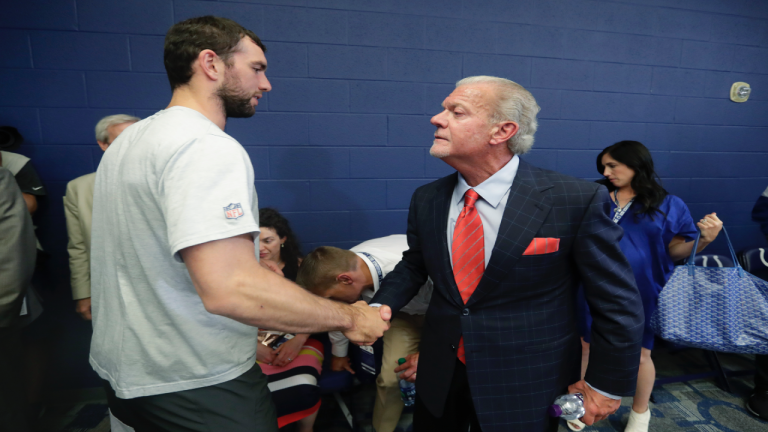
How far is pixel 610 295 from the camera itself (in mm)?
1106

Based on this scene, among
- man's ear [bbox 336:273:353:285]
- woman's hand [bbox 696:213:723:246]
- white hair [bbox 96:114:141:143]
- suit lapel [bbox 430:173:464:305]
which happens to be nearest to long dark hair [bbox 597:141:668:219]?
woman's hand [bbox 696:213:723:246]

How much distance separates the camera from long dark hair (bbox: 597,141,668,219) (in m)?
2.06

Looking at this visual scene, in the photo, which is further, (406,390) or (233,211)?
(406,390)

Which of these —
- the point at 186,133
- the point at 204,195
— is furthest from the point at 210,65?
the point at 204,195

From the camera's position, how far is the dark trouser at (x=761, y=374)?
86.1 inches

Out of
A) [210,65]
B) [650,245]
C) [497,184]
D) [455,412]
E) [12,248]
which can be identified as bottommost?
[455,412]

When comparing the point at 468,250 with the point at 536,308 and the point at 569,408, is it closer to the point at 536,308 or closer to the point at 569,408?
the point at 536,308

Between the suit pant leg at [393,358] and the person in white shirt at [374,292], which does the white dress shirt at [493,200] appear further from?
the suit pant leg at [393,358]

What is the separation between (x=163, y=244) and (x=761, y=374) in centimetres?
312

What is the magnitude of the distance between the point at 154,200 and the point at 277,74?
176 cm

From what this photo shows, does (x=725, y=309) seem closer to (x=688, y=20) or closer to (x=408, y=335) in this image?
(x=408, y=335)

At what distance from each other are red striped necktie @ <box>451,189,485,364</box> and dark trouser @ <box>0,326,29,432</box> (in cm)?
185

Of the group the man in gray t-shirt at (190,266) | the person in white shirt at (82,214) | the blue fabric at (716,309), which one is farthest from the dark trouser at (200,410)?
the blue fabric at (716,309)

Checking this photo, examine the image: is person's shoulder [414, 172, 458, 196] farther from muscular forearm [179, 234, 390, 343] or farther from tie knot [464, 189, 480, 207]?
muscular forearm [179, 234, 390, 343]
